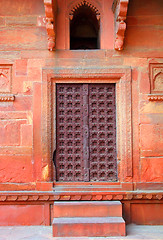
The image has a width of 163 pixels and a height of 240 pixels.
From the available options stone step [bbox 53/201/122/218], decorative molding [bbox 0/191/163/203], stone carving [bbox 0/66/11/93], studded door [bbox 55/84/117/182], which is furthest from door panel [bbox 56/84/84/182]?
stone carving [bbox 0/66/11/93]

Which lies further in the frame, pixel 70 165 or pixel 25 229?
pixel 70 165

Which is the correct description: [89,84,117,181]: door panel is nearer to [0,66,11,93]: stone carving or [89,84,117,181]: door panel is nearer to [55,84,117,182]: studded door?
[55,84,117,182]: studded door

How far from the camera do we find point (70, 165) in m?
4.72

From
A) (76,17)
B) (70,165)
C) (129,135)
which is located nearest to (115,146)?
(129,135)

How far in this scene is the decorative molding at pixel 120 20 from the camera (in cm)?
438

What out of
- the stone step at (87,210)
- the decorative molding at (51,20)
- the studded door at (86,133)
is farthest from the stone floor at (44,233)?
the decorative molding at (51,20)

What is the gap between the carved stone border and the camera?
4.62m

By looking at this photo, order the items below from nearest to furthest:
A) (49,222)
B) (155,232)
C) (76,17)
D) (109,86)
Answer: (155,232) → (49,222) → (109,86) → (76,17)

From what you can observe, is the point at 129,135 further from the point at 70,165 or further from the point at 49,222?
the point at 49,222

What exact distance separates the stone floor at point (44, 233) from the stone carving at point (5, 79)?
8.28 feet

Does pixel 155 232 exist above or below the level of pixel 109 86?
below

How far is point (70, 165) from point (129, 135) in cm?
125

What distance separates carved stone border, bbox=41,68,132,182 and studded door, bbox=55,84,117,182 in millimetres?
120

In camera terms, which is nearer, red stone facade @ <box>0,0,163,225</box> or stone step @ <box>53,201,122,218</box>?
stone step @ <box>53,201,122,218</box>
